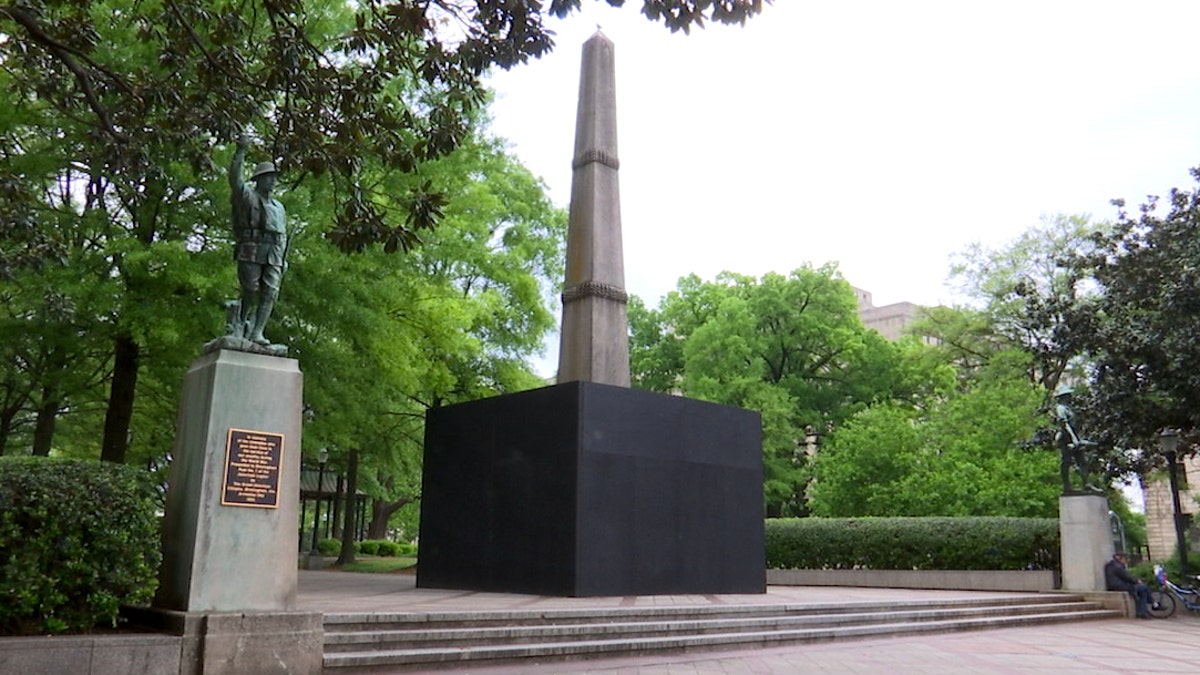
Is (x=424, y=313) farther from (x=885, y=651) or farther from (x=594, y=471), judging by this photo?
(x=885, y=651)

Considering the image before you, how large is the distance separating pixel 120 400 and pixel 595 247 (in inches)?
310

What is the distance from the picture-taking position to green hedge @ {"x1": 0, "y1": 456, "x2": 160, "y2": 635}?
596cm

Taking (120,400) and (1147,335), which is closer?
(120,400)

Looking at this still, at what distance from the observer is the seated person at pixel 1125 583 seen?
16.2 meters

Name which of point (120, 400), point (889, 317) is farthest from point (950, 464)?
point (889, 317)

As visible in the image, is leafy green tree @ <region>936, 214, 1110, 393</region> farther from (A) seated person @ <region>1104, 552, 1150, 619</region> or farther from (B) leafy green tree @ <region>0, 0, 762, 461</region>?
(B) leafy green tree @ <region>0, 0, 762, 461</region>

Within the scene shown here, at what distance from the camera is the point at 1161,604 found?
651 inches

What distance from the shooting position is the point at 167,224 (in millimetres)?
13078

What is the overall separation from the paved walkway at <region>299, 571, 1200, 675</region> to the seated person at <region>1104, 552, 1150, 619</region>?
2.23 meters

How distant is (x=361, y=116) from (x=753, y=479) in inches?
368

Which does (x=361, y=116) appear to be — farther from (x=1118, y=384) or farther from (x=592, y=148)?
(x=1118, y=384)

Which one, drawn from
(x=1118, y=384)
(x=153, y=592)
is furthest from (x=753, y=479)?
(x=153, y=592)

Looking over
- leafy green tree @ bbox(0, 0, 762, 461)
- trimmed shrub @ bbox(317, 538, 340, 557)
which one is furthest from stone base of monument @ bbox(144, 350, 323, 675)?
trimmed shrub @ bbox(317, 538, 340, 557)

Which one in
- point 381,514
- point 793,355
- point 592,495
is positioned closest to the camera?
point 592,495
